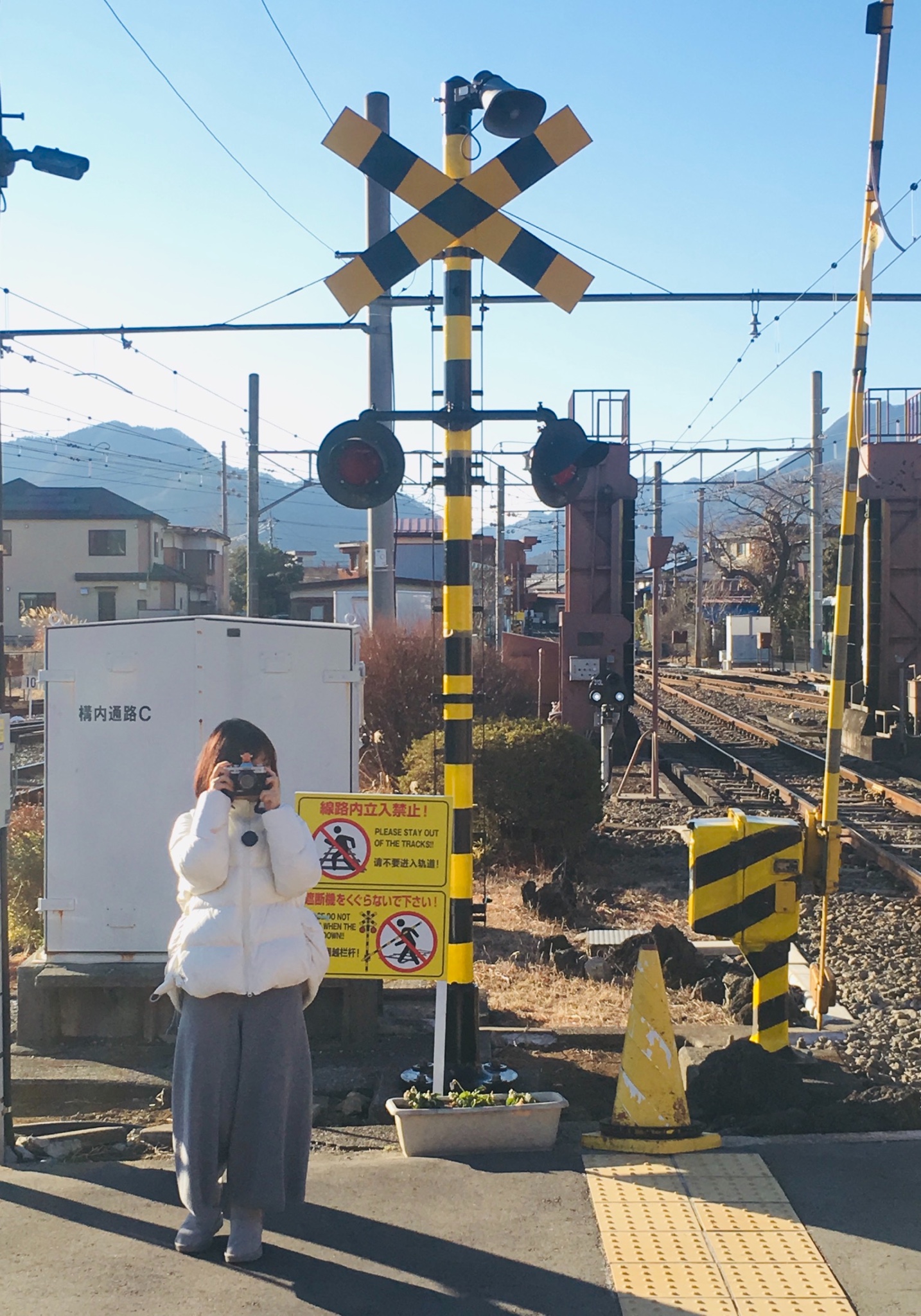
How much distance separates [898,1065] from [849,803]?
10.8 m

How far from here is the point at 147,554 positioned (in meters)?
55.5

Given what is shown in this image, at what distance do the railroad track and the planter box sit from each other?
22.5ft

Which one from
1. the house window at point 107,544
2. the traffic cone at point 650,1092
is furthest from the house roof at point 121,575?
the traffic cone at point 650,1092

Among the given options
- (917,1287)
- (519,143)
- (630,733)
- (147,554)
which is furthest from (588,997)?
(147,554)

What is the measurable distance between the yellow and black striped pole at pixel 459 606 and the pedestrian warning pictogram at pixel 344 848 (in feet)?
1.29

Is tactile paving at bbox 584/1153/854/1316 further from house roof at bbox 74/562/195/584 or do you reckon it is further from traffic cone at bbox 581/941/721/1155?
house roof at bbox 74/562/195/584

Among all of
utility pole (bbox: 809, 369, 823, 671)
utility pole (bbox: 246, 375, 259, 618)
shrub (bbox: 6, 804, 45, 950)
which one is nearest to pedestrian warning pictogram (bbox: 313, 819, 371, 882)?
shrub (bbox: 6, 804, 45, 950)

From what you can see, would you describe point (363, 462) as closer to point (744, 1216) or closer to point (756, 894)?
point (756, 894)

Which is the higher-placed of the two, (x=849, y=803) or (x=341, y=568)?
(x=341, y=568)

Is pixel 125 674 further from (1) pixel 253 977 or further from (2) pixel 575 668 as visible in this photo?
(2) pixel 575 668

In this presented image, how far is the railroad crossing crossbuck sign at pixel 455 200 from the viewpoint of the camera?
17.5 ft

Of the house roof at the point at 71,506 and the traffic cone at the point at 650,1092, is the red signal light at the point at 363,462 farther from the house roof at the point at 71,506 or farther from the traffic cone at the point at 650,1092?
the house roof at the point at 71,506

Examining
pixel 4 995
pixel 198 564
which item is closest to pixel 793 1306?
pixel 4 995

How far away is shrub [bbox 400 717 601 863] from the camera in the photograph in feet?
34.5
